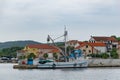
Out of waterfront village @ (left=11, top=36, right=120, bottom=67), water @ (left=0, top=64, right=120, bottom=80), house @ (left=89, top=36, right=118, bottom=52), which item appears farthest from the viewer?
house @ (left=89, top=36, right=118, bottom=52)

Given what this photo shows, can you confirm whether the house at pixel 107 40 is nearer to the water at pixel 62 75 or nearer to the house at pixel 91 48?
the house at pixel 91 48

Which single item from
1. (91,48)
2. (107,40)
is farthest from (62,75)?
(107,40)

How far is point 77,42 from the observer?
542 ft

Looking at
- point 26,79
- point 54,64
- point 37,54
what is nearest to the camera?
point 26,79

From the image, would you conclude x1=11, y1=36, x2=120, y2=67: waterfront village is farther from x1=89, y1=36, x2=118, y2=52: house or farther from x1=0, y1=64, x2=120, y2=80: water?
x1=0, y1=64, x2=120, y2=80: water

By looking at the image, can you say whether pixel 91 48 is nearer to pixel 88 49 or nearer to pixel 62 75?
pixel 88 49

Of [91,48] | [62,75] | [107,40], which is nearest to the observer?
[62,75]

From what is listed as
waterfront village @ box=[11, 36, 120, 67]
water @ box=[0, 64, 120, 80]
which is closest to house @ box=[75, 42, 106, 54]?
waterfront village @ box=[11, 36, 120, 67]

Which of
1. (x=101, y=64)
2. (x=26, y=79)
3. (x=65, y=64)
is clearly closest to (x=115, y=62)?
(x=101, y=64)

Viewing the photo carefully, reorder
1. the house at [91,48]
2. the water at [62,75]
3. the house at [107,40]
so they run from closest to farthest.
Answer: the water at [62,75]
the house at [91,48]
the house at [107,40]

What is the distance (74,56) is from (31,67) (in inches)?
460

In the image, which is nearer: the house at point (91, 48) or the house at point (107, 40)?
the house at point (91, 48)

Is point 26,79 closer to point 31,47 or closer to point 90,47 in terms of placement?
point 90,47

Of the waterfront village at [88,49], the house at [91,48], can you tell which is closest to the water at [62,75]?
the waterfront village at [88,49]
